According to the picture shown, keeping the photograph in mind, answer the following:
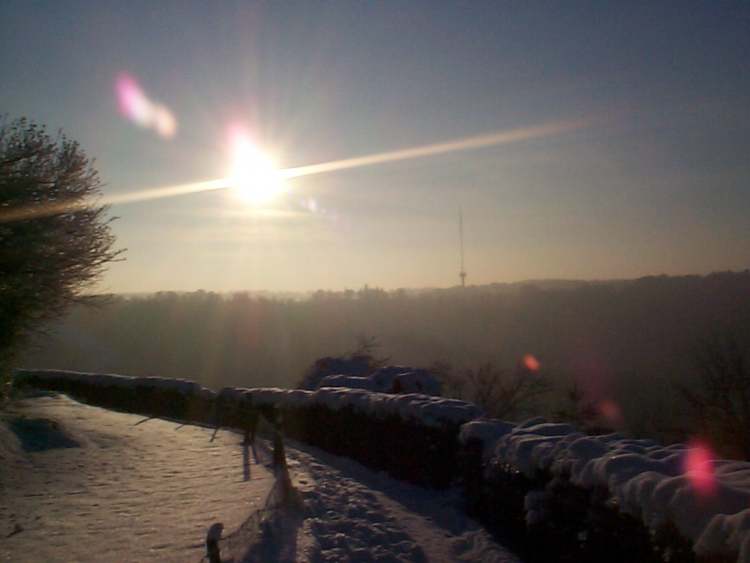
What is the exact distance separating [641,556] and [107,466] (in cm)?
951

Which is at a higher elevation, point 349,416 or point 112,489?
point 349,416

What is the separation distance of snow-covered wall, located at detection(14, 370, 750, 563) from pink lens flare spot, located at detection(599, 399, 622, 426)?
27.8 meters

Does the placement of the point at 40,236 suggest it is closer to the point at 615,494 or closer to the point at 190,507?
the point at 190,507

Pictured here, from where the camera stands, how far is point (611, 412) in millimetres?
45500

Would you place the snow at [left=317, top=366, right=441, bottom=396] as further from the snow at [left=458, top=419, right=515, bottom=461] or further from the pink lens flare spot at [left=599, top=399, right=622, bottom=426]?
the pink lens flare spot at [left=599, top=399, right=622, bottom=426]

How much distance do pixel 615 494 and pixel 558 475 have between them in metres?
1.11

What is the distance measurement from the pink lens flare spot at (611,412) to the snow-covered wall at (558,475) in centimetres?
2781

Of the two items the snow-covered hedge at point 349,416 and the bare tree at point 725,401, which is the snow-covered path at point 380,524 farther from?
the bare tree at point 725,401

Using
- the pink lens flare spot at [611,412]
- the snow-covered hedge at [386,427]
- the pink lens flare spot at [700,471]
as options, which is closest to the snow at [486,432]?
the snow-covered hedge at [386,427]

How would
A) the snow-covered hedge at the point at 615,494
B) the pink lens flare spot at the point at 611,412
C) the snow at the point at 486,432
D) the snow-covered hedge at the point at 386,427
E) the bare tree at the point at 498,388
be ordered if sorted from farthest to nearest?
1. the pink lens flare spot at the point at 611,412
2. the bare tree at the point at 498,388
3. the snow-covered hedge at the point at 386,427
4. the snow at the point at 486,432
5. the snow-covered hedge at the point at 615,494

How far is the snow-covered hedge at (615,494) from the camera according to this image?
4.13m

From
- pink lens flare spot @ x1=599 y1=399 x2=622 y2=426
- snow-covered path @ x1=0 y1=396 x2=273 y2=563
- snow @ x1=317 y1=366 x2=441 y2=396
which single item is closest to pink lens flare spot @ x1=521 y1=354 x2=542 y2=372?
pink lens flare spot @ x1=599 y1=399 x2=622 y2=426

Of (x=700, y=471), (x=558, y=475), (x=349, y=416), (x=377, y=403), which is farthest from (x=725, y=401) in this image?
(x=700, y=471)

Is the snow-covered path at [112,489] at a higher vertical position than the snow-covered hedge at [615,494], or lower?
lower
